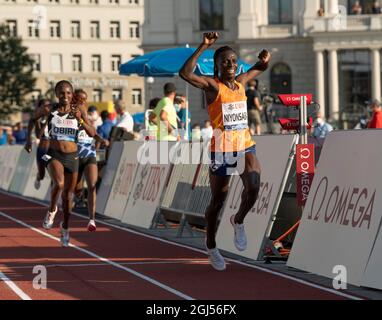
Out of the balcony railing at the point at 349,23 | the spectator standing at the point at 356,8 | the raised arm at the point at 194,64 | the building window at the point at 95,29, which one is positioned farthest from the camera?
the building window at the point at 95,29

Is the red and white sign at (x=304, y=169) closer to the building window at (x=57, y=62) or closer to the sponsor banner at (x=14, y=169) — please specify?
the sponsor banner at (x=14, y=169)

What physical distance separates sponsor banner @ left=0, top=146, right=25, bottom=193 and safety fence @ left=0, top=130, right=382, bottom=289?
1232 cm

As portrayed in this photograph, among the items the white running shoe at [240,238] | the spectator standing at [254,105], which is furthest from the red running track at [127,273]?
the spectator standing at [254,105]

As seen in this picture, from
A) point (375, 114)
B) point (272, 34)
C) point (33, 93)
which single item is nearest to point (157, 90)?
point (272, 34)

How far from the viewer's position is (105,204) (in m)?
23.6

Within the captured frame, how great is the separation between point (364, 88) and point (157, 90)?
43.6 ft

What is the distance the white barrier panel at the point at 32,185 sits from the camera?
31016 millimetres

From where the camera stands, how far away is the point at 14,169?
36.9 m

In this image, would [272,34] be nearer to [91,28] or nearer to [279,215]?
[91,28]

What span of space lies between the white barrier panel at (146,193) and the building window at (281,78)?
204 feet

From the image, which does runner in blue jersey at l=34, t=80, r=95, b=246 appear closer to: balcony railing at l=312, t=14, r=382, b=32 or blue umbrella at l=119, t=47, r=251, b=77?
blue umbrella at l=119, t=47, r=251, b=77

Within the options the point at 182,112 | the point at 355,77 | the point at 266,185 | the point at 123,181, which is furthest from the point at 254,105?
the point at 355,77

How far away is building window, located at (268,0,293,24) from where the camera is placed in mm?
84688
